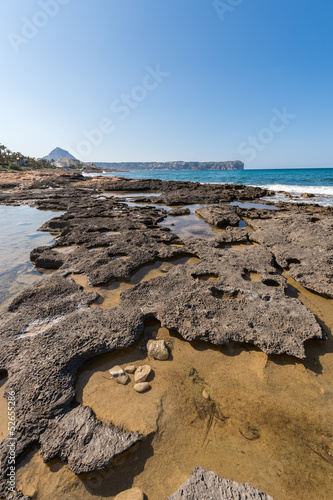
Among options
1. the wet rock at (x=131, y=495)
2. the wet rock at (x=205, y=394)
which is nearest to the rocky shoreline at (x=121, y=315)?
the wet rock at (x=131, y=495)

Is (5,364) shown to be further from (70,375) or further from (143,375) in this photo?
(143,375)

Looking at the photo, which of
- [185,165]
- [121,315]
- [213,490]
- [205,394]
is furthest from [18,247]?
[185,165]

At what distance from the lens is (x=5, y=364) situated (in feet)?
7.72

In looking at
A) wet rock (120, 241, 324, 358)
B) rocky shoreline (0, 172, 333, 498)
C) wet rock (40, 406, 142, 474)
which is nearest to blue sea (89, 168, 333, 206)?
rocky shoreline (0, 172, 333, 498)

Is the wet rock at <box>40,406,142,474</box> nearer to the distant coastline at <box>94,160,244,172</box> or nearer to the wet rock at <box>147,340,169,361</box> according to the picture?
the wet rock at <box>147,340,169,361</box>

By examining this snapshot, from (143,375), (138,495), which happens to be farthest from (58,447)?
(143,375)

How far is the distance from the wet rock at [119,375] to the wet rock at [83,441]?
1.35 ft

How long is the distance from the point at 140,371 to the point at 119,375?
0.77 feet

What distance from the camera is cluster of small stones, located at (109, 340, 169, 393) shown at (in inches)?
87.2

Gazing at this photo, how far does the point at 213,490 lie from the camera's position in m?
1.45

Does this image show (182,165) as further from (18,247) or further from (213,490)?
(213,490)

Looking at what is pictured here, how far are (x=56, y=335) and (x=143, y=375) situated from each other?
1237mm

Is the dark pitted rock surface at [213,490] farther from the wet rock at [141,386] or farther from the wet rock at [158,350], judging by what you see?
the wet rock at [158,350]

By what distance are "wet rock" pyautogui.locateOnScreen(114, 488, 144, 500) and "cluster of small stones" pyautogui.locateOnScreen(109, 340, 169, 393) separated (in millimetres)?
739
